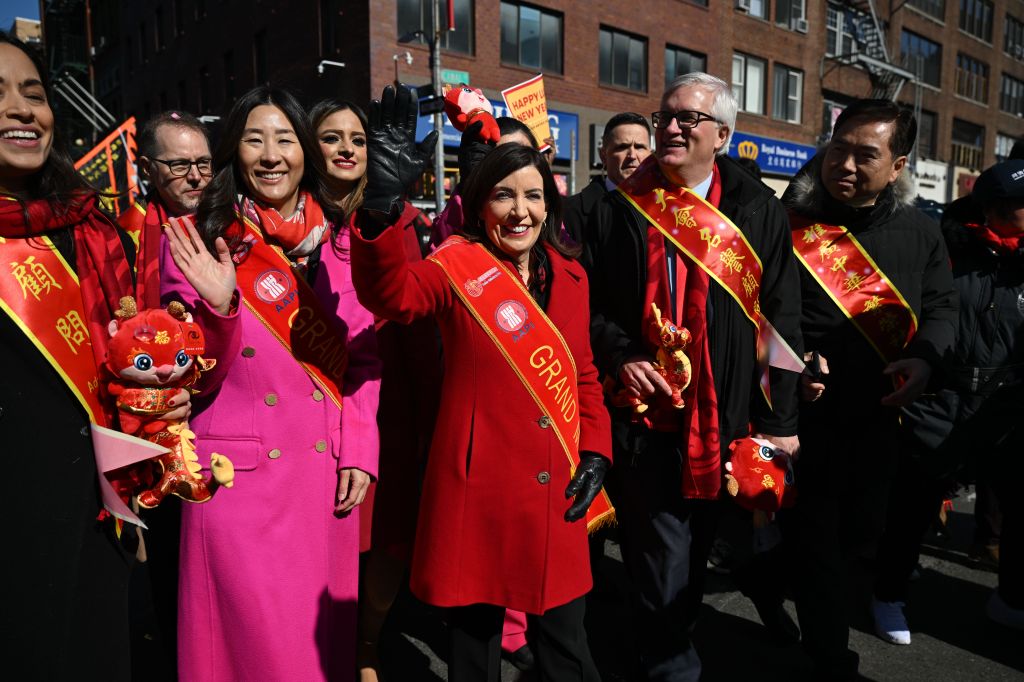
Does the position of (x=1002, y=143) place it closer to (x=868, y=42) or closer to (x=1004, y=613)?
(x=868, y=42)

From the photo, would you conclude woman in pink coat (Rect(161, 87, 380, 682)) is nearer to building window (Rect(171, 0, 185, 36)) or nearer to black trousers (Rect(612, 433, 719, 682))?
black trousers (Rect(612, 433, 719, 682))

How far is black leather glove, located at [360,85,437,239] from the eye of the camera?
1818 mm

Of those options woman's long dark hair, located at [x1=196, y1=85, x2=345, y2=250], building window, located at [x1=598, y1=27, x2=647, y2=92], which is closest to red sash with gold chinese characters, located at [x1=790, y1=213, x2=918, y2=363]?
woman's long dark hair, located at [x1=196, y1=85, x2=345, y2=250]

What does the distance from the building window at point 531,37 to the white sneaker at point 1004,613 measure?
1642 centimetres

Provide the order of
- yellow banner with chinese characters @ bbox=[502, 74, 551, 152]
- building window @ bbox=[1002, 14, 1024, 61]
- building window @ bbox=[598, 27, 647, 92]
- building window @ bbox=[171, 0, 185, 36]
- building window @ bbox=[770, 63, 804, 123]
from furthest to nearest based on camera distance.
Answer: building window @ bbox=[1002, 14, 1024, 61] → building window @ bbox=[171, 0, 185, 36] → building window @ bbox=[770, 63, 804, 123] → building window @ bbox=[598, 27, 647, 92] → yellow banner with chinese characters @ bbox=[502, 74, 551, 152]

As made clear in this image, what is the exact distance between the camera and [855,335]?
2896 mm

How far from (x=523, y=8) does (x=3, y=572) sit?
59.9 ft

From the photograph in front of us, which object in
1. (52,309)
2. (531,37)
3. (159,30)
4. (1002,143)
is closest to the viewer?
(52,309)

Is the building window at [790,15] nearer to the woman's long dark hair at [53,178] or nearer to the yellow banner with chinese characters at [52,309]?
the woman's long dark hair at [53,178]

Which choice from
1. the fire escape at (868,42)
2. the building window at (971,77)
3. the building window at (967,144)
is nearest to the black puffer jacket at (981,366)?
the fire escape at (868,42)

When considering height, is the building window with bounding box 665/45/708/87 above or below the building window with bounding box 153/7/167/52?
below

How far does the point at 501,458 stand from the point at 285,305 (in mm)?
806

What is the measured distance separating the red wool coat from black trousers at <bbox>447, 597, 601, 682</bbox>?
0.30 ft

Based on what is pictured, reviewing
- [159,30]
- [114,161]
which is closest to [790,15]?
[159,30]
